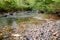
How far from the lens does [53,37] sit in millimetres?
7375

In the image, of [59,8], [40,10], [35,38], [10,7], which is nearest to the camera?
[35,38]

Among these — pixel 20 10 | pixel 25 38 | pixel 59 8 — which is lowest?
pixel 20 10

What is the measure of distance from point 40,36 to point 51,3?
11.3 m

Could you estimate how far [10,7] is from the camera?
21.8 meters

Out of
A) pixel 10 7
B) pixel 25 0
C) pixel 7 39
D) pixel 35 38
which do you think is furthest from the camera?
pixel 25 0

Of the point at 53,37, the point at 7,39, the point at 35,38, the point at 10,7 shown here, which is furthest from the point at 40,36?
the point at 10,7

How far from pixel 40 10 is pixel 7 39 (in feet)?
40.3

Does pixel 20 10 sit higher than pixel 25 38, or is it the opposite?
pixel 25 38

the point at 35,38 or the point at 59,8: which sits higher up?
the point at 35,38

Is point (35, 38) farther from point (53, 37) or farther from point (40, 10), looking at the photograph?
point (40, 10)

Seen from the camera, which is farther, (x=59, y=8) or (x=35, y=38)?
(x=59, y=8)

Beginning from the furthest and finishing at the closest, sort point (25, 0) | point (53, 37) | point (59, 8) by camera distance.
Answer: point (25, 0), point (59, 8), point (53, 37)

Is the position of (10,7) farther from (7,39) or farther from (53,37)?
(53,37)

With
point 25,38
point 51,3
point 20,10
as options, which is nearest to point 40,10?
point 51,3
